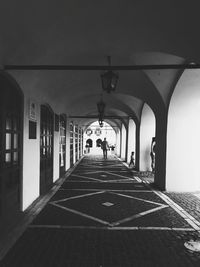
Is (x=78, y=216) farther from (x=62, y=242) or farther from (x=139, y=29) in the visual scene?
(x=139, y=29)

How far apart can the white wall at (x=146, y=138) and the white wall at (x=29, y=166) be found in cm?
713

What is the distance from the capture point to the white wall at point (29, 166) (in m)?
5.65

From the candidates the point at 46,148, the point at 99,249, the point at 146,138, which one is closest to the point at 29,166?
the point at 46,148

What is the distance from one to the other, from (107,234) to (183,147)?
4684 mm

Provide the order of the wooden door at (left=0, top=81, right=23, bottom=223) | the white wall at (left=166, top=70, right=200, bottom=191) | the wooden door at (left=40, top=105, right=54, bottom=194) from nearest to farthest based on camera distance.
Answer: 1. the wooden door at (left=0, top=81, right=23, bottom=223)
2. the wooden door at (left=40, top=105, right=54, bottom=194)
3. the white wall at (left=166, top=70, right=200, bottom=191)

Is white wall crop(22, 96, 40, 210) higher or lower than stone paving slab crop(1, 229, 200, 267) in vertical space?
higher

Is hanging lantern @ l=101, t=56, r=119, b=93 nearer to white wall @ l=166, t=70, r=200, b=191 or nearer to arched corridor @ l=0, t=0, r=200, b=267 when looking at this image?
arched corridor @ l=0, t=0, r=200, b=267

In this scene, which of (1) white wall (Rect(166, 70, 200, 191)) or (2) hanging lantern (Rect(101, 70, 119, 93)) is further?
(1) white wall (Rect(166, 70, 200, 191))

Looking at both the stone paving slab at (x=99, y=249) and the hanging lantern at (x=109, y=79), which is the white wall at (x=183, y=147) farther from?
the stone paving slab at (x=99, y=249)

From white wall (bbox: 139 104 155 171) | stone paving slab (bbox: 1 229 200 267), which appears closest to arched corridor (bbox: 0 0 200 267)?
stone paving slab (bbox: 1 229 200 267)

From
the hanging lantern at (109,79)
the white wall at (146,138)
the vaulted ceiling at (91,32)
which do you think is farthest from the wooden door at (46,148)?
the white wall at (146,138)

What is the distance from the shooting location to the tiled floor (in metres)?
3.33

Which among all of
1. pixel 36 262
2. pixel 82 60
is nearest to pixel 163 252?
pixel 36 262

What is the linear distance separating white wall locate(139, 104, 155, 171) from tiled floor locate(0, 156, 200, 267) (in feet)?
19.5
